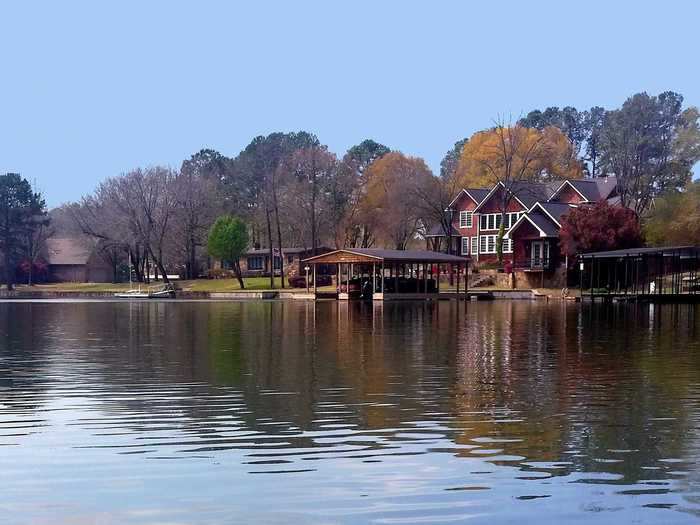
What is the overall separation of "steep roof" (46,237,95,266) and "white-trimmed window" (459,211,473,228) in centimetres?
4355

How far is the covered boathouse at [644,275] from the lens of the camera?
6206cm

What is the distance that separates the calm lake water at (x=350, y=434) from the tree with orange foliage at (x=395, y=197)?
73029 millimetres

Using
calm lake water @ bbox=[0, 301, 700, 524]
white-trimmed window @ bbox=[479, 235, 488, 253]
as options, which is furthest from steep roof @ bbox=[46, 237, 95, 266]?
calm lake water @ bbox=[0, 301, 700, 524]

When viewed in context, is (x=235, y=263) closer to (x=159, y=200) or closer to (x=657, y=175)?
(x=159, y=200)

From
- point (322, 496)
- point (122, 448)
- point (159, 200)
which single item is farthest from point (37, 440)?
point (159, 200)

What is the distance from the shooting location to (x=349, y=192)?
342 ft

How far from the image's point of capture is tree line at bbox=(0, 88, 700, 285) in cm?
9762

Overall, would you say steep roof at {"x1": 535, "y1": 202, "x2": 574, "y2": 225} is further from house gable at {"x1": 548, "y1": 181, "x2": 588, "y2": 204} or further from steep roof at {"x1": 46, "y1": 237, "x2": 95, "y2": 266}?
steep roof at {"x1": 46, "y1": 237, "x2": 95, "y2": 266}

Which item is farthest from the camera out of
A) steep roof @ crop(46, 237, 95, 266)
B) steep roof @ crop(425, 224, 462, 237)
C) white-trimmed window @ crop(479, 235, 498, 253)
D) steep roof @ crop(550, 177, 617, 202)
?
steep roof @ crop(46, 237, 95, 266)

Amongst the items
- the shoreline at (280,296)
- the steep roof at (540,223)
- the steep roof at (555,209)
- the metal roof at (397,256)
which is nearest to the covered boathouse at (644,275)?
the shoreline at (280,296)

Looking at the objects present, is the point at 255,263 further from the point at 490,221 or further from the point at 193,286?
the point at 490,221

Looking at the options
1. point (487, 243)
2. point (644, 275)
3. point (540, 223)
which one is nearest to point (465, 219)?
point (487, 243)

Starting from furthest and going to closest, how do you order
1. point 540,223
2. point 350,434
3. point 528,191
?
1. point 528,191
2. point 540,223
3. point 350,434

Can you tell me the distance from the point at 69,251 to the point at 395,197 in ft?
140
